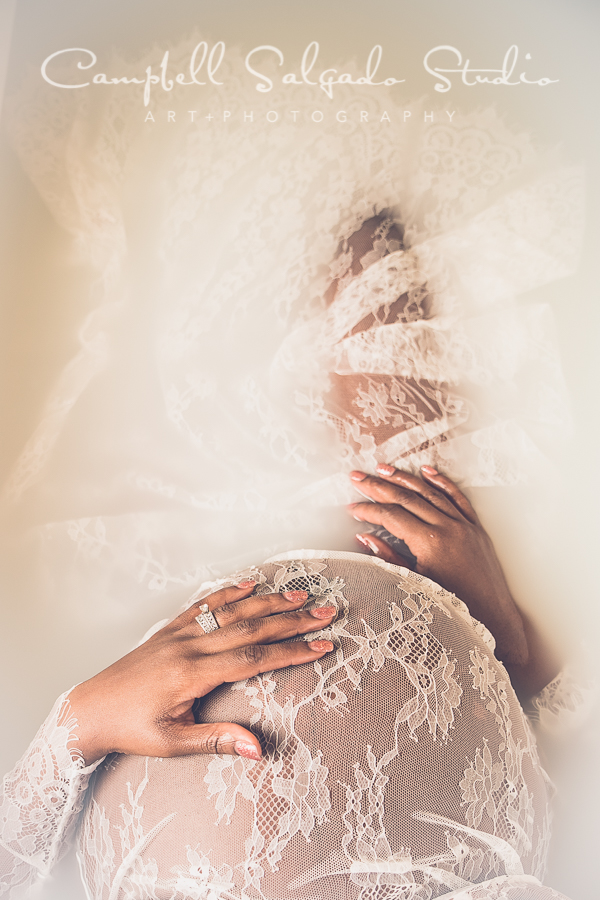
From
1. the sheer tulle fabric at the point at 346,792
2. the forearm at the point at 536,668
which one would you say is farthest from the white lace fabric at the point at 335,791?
the forearm at the point at 536,668

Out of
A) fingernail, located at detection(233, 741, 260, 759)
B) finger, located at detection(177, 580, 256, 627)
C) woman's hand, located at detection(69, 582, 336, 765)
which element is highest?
finger, located at detection(177, 580, 256, 627)

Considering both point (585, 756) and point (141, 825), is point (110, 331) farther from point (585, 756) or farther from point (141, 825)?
point (585, 756)

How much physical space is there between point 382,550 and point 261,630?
0.97ft

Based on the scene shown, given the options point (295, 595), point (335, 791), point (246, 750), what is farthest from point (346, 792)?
point (295, 595)

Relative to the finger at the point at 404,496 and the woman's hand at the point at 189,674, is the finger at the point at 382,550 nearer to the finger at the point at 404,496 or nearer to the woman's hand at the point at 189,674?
the finger at the point at 404,496

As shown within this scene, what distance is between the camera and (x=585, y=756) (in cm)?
81

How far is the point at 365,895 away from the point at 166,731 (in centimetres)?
29

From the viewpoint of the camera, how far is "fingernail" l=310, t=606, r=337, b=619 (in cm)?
67

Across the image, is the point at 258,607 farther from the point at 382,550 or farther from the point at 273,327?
the point at 273,327

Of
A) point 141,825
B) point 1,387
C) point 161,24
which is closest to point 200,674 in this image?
point 141,825

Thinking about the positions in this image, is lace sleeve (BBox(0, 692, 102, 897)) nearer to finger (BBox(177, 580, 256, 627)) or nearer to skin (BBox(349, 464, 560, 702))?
finger (BBox(177, 580, 256, 627))

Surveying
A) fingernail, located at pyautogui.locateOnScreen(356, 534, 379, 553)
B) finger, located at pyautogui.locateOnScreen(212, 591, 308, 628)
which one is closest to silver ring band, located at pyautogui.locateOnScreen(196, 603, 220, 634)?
finger, located at pyautogui.locateOnScreen(212, 591, 308, 628)

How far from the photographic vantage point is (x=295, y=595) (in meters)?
0.69

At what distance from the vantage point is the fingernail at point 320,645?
642 mm
